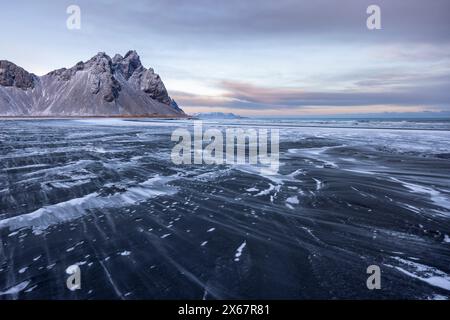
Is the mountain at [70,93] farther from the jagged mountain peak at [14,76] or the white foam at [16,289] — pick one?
the white foam at [16,289]

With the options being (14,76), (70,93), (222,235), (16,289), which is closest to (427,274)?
(222,235)

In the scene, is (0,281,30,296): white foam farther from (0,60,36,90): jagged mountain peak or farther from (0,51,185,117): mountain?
(0,60,36,90): jagged mountain peak

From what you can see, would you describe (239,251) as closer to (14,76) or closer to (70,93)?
(70,93)

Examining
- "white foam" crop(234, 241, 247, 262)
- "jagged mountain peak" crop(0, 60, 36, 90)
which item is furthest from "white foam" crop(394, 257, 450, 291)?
"jagged mountain peak" crop(0, 60, 36, 90)

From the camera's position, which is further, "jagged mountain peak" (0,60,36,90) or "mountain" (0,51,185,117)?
A: "jagged mountain peak" (0,60,36,90)

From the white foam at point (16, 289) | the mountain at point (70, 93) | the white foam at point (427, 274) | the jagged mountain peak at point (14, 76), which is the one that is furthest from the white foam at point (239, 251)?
the jagged mountain peak at point (14, 76)

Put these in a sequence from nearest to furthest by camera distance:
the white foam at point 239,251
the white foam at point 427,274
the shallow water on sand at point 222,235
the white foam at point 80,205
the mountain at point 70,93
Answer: the shallow water on sand at point 222,235 < the white foam at point 427,274 < the white foam at point 239,251 < the white foam at point 80,205 < the mountain at point 70,93
